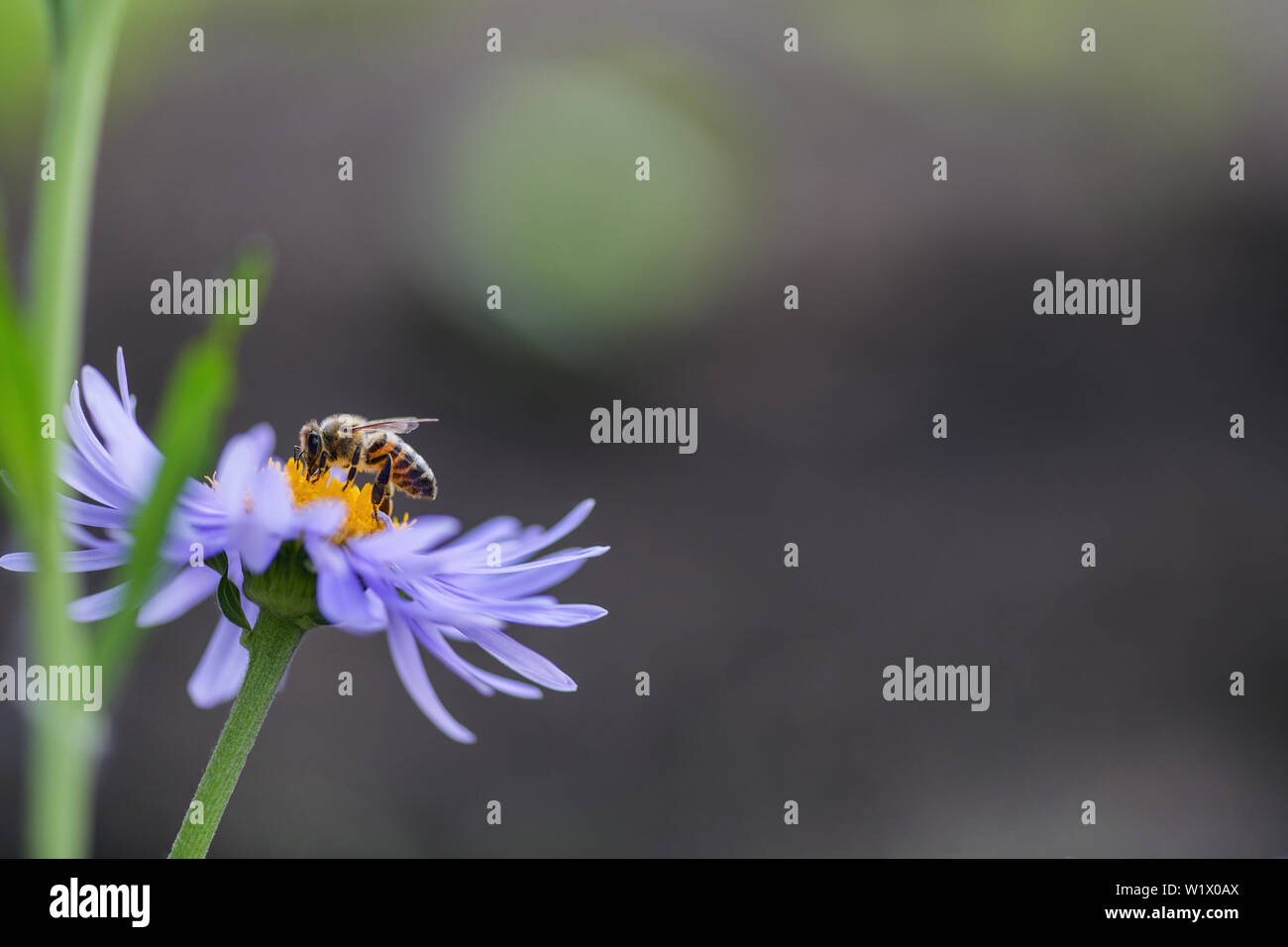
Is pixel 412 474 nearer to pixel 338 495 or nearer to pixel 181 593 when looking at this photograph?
pixel 338 495

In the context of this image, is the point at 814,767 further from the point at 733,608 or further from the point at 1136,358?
the point at 1136,358

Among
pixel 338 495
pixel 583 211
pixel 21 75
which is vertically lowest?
pixel 338 495

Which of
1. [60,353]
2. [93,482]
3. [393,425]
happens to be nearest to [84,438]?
[93,482]

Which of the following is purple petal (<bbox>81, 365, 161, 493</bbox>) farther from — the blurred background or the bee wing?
the blurred background

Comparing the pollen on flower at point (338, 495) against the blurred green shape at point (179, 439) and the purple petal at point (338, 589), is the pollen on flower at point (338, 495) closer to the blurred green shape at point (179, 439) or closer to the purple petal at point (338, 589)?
the purple petal at point (338, 589)
